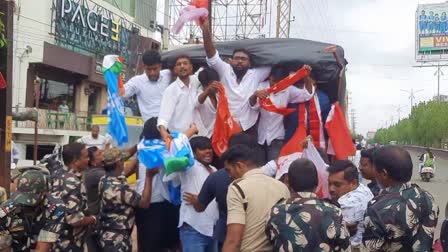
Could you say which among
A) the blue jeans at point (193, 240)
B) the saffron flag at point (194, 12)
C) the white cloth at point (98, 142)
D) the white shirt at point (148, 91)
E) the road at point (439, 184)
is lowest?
the road at point (439, 184)

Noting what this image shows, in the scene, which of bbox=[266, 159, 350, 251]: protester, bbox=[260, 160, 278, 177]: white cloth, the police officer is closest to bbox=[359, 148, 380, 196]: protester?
bbox=[260, 160, 278, 177]: white cloth

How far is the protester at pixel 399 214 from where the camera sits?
2957 mm

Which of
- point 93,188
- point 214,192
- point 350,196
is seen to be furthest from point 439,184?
point 214,192

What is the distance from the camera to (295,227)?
2.94 meters

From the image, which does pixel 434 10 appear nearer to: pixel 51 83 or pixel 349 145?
pixel 51 83

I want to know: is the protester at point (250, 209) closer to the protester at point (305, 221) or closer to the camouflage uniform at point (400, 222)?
the protester at point (305, 221)

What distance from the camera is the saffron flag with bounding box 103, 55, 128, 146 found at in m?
4.82

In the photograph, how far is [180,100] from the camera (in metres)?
4.56

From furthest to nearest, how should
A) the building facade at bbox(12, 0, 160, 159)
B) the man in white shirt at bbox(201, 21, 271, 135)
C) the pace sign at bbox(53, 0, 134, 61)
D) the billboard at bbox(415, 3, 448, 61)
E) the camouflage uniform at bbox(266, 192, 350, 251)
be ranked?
the billboard at bbox(415, 3, 448, 61)
the pace sign at bbox(53, 0, 134, 61)
the building facade at bbox(12, 0, 160, 159)
the man in white shirt at bbox(201, 21, 271, 135)
the camouflage uniform at bbox(266, 192, 350, 251)

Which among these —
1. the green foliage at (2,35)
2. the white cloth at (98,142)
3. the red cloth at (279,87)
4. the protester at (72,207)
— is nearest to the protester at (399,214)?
the red cloth at (279,87)

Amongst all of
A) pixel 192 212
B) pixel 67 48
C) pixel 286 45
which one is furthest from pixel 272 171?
pixel 67 48

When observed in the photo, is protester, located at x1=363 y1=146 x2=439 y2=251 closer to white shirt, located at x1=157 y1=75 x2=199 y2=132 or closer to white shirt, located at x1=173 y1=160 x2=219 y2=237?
white shirt, located at x1=173 y1=160 x2=219 y2=237

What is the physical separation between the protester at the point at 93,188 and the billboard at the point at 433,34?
48.5 m

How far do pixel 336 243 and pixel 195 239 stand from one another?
1411mm
